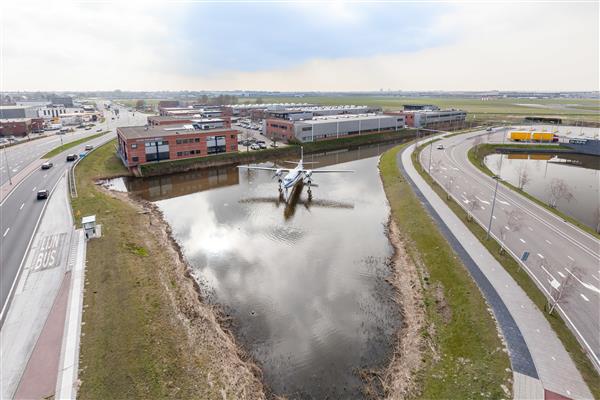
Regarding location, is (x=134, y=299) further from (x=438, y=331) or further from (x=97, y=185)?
(x=97, y=185)

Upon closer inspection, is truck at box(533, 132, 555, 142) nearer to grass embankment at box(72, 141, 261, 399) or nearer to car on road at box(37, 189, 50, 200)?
grass embankment at box(72, 141, 261, 399)

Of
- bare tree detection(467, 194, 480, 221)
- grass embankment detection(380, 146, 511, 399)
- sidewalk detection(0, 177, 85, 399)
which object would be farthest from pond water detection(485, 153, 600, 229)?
sidewalk detection(0, 177, 85, 399)

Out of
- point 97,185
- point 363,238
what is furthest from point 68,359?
point 97,185

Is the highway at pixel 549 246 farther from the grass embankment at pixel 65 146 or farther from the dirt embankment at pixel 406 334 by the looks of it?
the grass embankment at pixel 65 146

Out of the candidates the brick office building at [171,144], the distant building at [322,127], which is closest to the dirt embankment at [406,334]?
the brick office building at [171,144]

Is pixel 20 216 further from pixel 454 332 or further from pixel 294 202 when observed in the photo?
pixel 454 332

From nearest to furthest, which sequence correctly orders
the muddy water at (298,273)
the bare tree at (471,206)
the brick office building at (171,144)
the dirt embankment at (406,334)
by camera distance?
the dirt embankment at (406,334), the muddy water at (298,273), the bare tree at (471,206), the brick office building at (171,144)
